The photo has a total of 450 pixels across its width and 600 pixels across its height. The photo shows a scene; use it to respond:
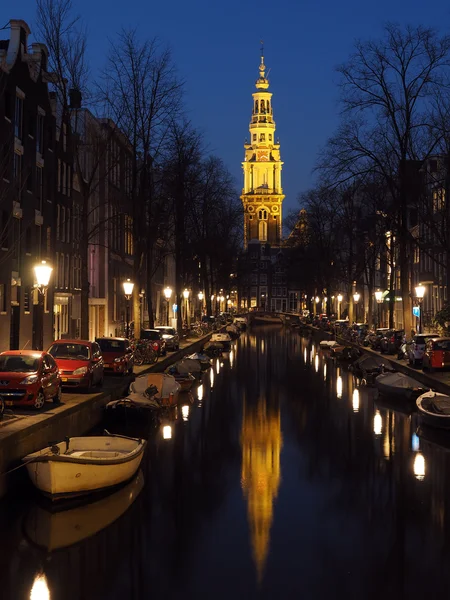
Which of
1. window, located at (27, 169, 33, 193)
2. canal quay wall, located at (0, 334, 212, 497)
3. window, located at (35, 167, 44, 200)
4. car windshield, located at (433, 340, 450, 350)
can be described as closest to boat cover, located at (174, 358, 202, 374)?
canal quay wall, located at (0, 334, 212, 497)

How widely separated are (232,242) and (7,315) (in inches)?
2870

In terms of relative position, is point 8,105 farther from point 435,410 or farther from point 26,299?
point 435,410

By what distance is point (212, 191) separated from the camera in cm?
8594

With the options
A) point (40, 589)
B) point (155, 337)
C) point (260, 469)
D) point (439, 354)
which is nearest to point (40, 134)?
point (155, 337)

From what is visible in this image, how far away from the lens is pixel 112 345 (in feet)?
132

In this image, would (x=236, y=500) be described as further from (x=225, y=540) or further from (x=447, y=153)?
(x=447, y=153)

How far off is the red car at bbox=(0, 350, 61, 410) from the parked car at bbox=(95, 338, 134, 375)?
10723 mm

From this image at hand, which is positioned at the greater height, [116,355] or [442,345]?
[442,345]

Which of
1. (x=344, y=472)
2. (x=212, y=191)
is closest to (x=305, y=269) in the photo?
(x=212, y=191)

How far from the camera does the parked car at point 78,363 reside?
31688mm

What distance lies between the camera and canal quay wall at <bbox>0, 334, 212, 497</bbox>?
1916cm

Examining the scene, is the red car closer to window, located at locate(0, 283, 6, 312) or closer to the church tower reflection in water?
the church tower reflection in water

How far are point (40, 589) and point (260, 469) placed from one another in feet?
33.7

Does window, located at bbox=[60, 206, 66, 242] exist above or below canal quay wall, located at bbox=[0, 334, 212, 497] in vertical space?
above
